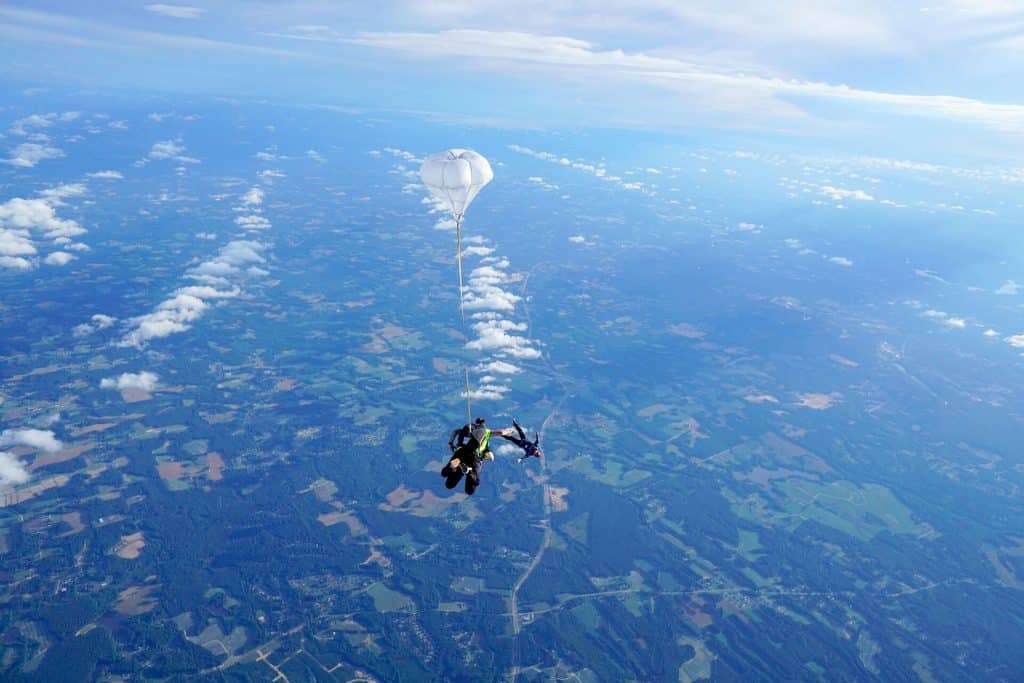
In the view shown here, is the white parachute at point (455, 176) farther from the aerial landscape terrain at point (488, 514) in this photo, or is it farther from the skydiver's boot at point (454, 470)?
the aerial landscape terrain at point (488, 514)

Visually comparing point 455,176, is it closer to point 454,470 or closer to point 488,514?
point 454,470

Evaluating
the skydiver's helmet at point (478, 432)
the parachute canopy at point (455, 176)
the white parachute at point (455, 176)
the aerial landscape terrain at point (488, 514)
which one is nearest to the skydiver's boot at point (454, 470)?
the skydiver's helmet at point (478, 432)

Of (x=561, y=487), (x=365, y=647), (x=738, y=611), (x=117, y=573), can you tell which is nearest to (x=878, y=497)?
(x=738, y=611)

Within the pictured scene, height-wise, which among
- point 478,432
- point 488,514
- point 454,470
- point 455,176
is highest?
point 455,176

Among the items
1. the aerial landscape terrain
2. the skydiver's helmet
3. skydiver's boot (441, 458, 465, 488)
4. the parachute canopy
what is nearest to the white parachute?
the parachute canopy

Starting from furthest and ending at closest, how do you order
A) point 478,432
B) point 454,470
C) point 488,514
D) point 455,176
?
1. point 488,514
2. point 455,176
3. point 478,432
4. point 454,470

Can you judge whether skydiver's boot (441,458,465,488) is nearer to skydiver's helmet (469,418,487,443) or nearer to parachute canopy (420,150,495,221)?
skydiver's helmet (469,418,487,443)

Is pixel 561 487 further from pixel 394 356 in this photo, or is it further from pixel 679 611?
pixel 394 356

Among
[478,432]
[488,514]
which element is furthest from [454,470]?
[488,514]
